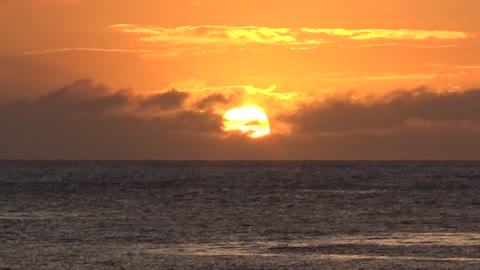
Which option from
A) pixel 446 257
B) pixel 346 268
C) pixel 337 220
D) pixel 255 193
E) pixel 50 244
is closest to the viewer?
pixel 346 268

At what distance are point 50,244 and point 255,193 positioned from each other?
2451 inches

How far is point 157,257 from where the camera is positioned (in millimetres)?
46312

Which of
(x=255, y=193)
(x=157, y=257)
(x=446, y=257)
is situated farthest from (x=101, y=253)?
(x=255, y=193)

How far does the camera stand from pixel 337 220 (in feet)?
225

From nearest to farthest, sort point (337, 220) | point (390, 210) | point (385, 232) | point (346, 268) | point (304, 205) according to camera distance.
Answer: point (346, 268) < point (385, 232) < point (337, 220) < point (390, 210) < point (304, 205)

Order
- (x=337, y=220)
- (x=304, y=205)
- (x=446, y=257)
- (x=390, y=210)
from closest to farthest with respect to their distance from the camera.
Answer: (x=446, y=257), (x=337, y=220), (x=390, y=210), (x=304, y=205)

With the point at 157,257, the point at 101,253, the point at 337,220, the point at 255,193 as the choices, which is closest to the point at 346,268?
the point at 157,257

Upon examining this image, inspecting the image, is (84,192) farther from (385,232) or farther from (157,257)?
(157,257)

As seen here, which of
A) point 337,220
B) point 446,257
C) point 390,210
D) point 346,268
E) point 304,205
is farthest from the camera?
point 304,205

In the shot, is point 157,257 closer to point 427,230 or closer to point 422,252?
point 422,252

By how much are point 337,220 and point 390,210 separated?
13.2 metres

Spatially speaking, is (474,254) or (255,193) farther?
(255,193)

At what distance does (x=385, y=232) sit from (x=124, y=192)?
2453 inches

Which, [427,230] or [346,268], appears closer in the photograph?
[346,268]
